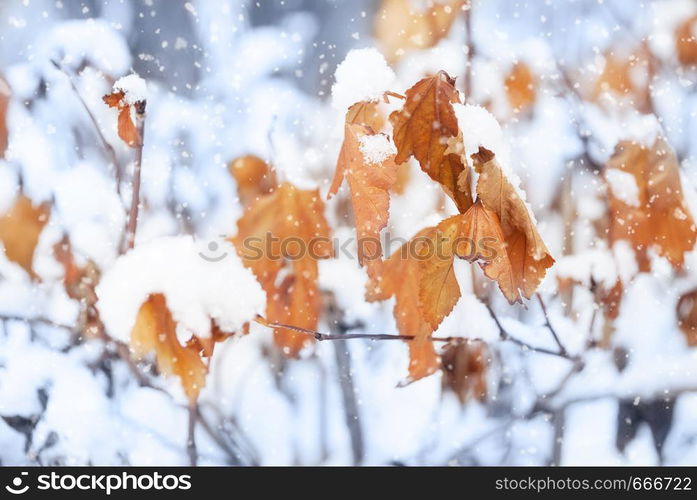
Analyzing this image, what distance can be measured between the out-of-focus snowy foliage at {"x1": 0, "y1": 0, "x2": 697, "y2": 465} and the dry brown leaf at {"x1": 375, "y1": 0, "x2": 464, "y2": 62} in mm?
17

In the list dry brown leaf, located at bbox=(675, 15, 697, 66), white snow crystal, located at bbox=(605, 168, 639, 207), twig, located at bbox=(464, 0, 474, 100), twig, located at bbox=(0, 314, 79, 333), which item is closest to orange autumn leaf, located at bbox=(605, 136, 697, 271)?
white snow crystal, located at bbox=(605, 168, 639, 207)

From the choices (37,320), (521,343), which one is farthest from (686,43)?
(37,320)

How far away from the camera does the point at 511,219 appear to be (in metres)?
0.52

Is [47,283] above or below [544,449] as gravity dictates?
above

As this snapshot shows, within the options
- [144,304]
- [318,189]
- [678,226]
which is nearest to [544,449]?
[678,226]

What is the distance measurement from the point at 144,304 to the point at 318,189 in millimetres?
318

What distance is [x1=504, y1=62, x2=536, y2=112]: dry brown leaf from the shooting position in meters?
0.83

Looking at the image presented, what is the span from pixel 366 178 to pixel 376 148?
36 millimetres

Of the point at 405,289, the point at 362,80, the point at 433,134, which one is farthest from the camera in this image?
the point at 405,289

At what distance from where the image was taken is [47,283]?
85 cm

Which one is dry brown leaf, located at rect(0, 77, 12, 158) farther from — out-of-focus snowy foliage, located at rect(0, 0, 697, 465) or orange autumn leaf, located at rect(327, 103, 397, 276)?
orange autumn leaf, located at rect(327, 103, 397, 276)

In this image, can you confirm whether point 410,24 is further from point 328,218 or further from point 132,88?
point 132,88

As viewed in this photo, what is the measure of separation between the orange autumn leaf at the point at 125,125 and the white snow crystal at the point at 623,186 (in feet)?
2.56
